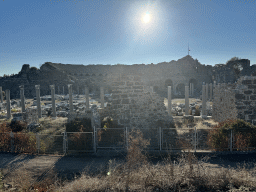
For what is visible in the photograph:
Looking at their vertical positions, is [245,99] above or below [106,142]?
above

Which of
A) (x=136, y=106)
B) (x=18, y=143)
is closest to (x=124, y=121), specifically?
(x=136, y=106)

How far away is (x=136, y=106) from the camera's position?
9.88 meters

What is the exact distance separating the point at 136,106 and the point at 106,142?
2628 millimetres

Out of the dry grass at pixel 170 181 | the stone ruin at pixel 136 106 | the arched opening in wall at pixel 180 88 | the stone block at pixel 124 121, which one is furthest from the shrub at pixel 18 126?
the arched opening in wall at pixel 180 88

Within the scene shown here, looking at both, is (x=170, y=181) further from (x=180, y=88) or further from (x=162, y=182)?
(x=180, y=88)

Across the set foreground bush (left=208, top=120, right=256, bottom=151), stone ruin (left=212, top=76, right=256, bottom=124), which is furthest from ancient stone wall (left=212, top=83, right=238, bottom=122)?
foreground bush (left=208, top=120, right=256, bottom=151)

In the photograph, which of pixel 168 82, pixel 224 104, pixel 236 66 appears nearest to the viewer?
pixel 224 104

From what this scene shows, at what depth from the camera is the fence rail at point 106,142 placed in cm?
736

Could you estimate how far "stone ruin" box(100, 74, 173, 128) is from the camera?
9.86 metres

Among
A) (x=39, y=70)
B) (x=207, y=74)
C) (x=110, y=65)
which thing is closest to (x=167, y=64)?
(x=207, y=74)

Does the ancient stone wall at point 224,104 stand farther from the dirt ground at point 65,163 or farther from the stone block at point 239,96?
the dirt ground at point 65,163

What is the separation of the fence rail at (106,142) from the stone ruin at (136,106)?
1.32 metres

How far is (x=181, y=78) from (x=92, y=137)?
118 feet

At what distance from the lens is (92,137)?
7.85 meters
